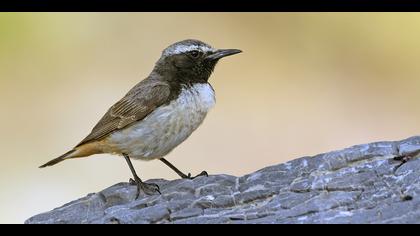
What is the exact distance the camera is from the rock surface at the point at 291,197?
18.4 ft

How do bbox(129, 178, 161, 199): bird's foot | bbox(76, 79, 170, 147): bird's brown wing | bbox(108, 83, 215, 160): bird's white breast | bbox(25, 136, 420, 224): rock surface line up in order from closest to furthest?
1. bbox(25, 136, 420, 224): rock surface
2. bbox(129, 178, 161, 199): bird's foot
3. bbox(108, 83, 215, 160): bird's white breast
4. bbox(76, 79, 170, 147): bird's brown wing

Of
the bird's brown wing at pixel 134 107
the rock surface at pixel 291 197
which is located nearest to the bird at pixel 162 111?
the bird's brown wing at pixel 134 107

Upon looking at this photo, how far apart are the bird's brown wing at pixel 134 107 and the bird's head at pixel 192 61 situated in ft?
0.86

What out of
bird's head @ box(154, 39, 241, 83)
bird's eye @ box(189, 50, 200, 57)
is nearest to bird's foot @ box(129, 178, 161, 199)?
bird's head @ box(154, 39, 241, 83)

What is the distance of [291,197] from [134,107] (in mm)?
2233

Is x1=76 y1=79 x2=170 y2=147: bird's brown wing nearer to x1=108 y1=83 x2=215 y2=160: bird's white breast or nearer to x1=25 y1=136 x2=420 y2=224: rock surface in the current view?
x1=108 y1=83 x2=215 y2=160: bird's white breast

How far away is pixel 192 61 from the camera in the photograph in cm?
799

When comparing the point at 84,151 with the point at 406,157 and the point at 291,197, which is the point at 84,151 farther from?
the point at 406,157

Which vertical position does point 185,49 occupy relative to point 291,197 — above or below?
above

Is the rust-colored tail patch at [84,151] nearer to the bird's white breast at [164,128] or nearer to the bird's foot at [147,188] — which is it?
the bird's white breast at [164,128]

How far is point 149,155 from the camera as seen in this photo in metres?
7.62

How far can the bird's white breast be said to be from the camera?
24.4 feet

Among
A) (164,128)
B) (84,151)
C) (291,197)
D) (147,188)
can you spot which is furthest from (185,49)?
(291,197)
